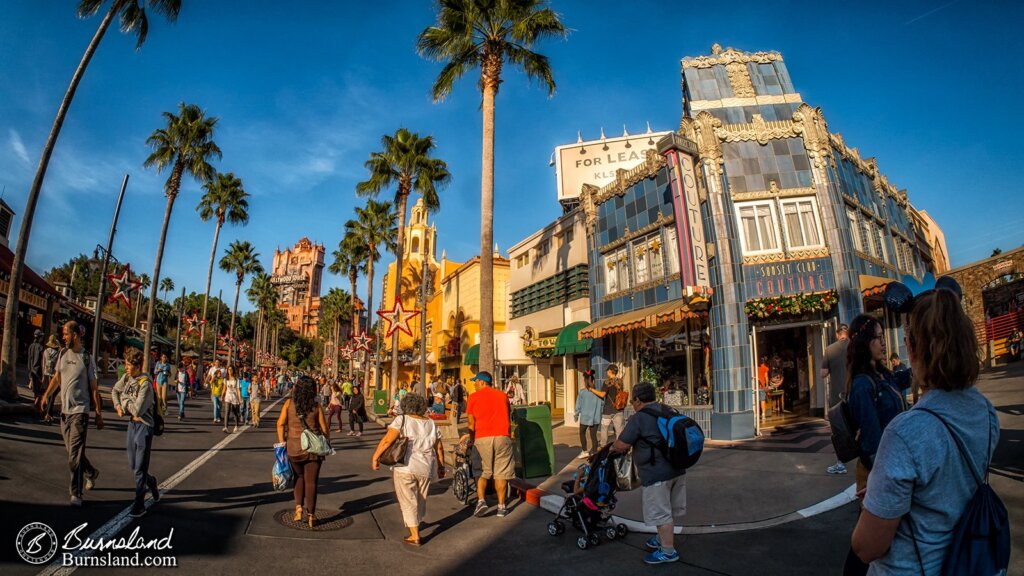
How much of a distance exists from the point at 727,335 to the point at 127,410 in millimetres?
12756

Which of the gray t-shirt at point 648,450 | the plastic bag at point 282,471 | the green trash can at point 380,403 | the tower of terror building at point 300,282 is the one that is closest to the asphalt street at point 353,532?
the plastic bag at point 282,471

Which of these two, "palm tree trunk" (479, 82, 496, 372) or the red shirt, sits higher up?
"palm tree trunk" (479, 82, 496, 372)

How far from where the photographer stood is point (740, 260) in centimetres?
1434

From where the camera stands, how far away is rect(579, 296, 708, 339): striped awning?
14.4 metres

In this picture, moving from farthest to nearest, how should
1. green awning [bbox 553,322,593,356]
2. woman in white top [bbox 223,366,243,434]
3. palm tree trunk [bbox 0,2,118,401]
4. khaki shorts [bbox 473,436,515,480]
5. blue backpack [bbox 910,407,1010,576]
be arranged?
1. green awning [bbox 553,322,593,356]
2. woman in white top [bbox 223,366,243,434]
3. palm tree trunk [bbox 0,2,118,401]
4. khaki shorts [bbox 473,436,515,480]
5. blue backpack [bbox 910,407,1010,576]

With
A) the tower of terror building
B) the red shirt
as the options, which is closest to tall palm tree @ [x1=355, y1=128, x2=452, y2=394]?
the red shirt

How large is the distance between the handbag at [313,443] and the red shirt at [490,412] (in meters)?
1.99

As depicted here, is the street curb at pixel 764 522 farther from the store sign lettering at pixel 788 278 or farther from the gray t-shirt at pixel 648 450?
the store sign lettering at pixel 788 278

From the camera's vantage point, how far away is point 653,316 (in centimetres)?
1505

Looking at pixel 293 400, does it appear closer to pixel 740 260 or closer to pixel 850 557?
pixel 850 557

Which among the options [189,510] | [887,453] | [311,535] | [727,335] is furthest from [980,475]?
[727,335]

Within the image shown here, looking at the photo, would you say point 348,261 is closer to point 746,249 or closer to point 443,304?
point 443,304

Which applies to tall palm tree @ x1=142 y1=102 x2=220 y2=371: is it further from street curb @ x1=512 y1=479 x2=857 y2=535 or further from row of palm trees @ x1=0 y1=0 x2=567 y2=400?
street curb @ x1=512 y1=479 x2=857 y2=535

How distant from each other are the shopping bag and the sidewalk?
1063 millimetres
